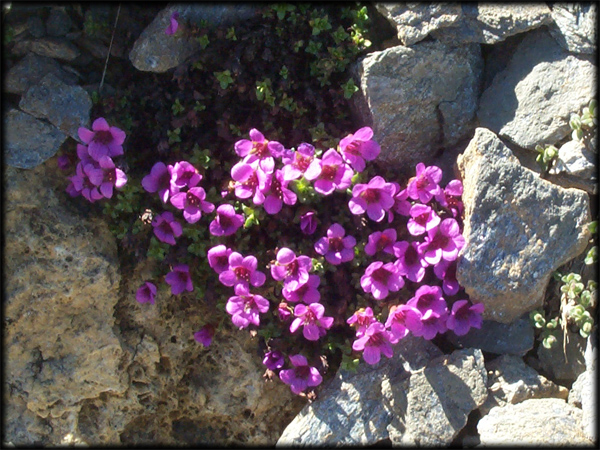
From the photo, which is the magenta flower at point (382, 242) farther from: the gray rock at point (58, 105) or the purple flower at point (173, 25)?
the gray rock at point (58, 105)

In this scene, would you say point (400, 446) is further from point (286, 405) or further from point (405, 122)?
point (405, 122)

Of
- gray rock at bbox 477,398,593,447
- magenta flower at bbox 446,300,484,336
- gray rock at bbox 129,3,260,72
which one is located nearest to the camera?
gray rock at bbox 477,398,593,447

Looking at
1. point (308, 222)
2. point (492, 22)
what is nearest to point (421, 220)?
point (308, 222)

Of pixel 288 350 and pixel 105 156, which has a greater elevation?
pixel 105 156

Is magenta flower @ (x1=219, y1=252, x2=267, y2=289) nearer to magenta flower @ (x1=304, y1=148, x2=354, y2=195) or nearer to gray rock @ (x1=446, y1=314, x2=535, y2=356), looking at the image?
magenta flower @ (x1=304, y1=148, x2=354, y2=195)

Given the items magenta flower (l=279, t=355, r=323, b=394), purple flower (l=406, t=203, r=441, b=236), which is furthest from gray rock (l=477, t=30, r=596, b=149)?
magenta flower (l=279, t=355, r=323, b=394)

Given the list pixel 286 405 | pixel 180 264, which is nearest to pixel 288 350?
pixel 286 405
